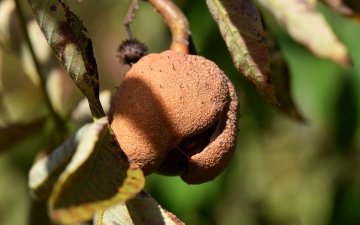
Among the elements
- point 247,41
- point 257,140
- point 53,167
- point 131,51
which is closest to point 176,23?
point 131,51

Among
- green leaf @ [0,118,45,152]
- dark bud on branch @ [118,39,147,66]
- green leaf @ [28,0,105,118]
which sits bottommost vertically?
green leaf @ [0,118,45,152]

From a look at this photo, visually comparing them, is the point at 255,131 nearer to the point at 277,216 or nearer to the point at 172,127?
the point at 277,216

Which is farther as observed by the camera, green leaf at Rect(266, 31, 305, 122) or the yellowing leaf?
green leaf at Rect(266, 31, 305, 122)

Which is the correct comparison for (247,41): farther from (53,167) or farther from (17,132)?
(17,132)

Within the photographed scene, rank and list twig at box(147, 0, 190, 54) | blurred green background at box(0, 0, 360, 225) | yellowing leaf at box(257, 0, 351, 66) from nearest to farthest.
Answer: twig at box(147, 0, 190, 54)
yellowing leaf at box(257, 0, 351, 66)
blurred green background at box(0, 0, 360, 225)

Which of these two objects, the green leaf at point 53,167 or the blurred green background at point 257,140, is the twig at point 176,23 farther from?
the blurred green background at point 257,140

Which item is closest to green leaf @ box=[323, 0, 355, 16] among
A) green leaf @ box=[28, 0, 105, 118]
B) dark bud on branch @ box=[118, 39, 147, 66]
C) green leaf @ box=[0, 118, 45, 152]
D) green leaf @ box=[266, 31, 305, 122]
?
green leaf @ box=[266, 31, 305, 122]

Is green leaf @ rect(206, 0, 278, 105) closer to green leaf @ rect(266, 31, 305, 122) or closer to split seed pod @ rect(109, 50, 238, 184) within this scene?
split seed pod @ rect(109, 50, 238, 184)
